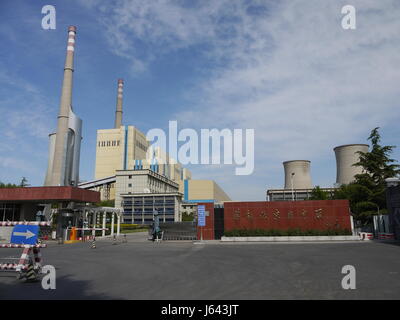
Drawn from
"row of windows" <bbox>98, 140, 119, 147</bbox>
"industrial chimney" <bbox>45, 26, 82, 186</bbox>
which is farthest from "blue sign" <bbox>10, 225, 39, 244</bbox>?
"row of windows" <bbox>98, 140, 119, 147</bbox>

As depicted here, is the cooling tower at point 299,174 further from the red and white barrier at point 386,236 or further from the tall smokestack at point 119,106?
the tall smokestack at point 119,106

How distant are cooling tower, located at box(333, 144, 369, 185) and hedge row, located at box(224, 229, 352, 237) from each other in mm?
31841

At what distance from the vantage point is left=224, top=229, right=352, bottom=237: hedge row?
89.6 ft

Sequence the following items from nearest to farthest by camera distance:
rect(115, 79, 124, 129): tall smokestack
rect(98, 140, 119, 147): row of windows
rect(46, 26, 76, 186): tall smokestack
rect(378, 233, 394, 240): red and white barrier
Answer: rect(378, 233, 394, 240): red and white barrier < rect(46, 26, 76, 186): tall smokestack < rect(115, 79, 124, 129): tall smokestack < rect(98, 140, 119, 147): row of windows

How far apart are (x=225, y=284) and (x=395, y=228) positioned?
2274cm

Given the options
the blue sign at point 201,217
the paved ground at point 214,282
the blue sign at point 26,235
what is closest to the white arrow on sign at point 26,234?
the blue sign at point 26,235

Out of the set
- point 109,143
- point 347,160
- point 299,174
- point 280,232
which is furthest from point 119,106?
point 280,232

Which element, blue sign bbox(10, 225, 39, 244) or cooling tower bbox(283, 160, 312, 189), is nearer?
blue sign bbox(10, 225, 39, 244)

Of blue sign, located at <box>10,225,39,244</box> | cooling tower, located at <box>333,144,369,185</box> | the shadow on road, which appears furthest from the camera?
cooling tower, located at <box>333,144,369,185</box>

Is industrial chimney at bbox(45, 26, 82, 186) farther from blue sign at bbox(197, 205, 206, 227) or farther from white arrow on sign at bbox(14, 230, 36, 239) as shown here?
white arrow on sign at bbox(14, 230, 36, 239)

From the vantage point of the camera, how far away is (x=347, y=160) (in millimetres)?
56188

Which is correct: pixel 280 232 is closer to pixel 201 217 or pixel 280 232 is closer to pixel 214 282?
pixel 201 217

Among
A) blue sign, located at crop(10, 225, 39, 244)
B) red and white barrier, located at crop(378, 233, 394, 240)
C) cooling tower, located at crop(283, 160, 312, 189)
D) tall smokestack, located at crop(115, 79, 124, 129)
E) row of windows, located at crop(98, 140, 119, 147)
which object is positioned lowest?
red and white barrier, located at crop(378, 233, 394, 240)
